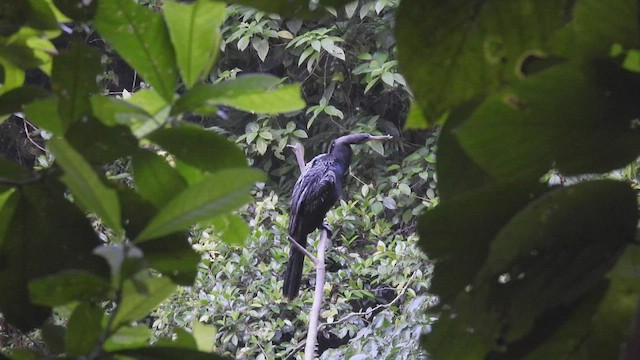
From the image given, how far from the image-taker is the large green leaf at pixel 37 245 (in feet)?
1.06

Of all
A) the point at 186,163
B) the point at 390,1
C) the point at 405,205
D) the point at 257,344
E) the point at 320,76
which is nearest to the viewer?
the point at 186,163

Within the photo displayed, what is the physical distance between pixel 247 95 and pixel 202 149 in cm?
3

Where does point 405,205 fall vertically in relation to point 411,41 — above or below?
above

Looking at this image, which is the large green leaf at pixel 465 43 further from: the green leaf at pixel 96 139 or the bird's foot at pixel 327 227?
the bird's foot at pixel 327 227

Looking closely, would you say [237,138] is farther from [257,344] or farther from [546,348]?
[546,348]

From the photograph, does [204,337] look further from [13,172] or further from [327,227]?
[327,227]

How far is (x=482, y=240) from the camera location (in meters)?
0.30

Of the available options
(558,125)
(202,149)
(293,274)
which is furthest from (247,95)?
(293,274)

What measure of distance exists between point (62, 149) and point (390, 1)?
272 centimetres

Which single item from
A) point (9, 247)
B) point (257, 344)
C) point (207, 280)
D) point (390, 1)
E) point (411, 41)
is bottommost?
point (9, 247)

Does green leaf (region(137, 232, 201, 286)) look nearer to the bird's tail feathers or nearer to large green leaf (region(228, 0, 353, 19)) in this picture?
large green leaf (region(228, 0, 353, 19))

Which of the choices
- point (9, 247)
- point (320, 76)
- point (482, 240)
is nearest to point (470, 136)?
point (482, 240)

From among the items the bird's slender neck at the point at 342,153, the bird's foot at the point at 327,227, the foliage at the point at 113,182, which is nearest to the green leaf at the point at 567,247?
the foliage at the point at 113,182

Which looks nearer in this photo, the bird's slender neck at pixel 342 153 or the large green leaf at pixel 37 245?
the large green leaf at pixel 37 245
